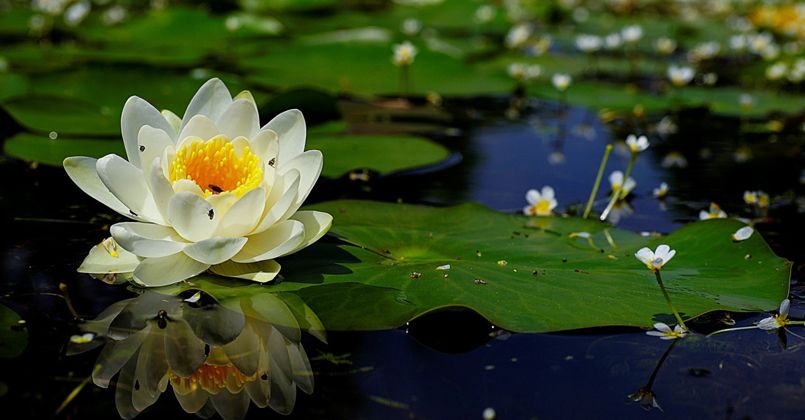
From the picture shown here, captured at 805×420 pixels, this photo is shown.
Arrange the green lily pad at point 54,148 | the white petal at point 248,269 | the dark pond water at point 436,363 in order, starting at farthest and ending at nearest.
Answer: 1. the green lily pad at point 54,148
2. the white petal at point 248,269
3. the dark pond water at point 436,363

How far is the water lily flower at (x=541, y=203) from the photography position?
8.32ft

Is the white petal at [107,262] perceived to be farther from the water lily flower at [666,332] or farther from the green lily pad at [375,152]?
the water lily flower at [666,332]

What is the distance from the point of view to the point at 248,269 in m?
1.83

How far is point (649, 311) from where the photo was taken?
1.81 m

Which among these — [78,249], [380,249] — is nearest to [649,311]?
[380,249]

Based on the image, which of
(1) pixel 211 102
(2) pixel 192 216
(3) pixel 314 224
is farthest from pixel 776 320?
(1) pixel 211 102

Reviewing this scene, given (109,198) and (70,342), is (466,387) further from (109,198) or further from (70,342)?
(109,198)

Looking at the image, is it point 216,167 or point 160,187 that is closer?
point 160,187

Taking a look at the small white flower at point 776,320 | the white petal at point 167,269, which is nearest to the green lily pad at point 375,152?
the white petal at point 167,269

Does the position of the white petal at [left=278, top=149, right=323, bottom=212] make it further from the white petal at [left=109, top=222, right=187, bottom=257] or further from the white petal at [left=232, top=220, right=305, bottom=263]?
the white petal at [left=109, top=222, right=187, bottom=257]

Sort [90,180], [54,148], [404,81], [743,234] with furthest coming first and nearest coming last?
1. [404,81]
2. [54,148]
3. [743,234]
4. [90,180]

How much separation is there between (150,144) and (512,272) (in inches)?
35.0

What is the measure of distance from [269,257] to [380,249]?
1.18 ft

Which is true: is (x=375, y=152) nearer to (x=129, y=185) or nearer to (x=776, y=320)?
(x=129, y=185)
